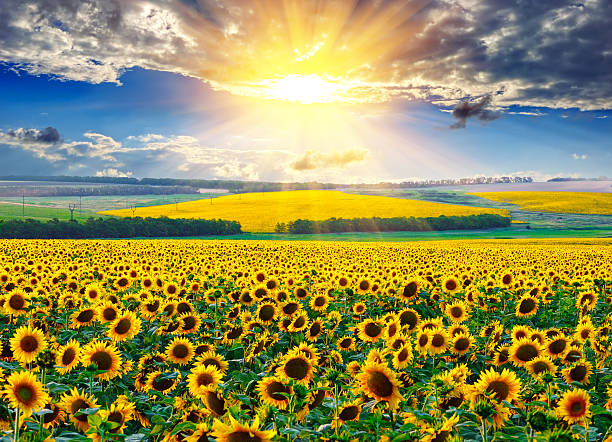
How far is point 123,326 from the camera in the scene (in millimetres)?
6691

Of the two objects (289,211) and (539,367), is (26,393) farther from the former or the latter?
(289,211)

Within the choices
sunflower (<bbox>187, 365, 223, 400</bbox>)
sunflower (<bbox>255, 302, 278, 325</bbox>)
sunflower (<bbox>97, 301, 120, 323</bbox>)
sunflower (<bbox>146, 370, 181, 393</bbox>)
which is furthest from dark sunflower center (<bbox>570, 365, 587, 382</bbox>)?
sunflower (<bbox>97, 301, 120, 323</bbox>)

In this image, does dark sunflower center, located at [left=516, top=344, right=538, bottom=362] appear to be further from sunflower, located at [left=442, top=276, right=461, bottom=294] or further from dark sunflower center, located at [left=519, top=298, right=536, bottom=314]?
sunflower, located at [left=442, top=276, right=461, bottom=294]

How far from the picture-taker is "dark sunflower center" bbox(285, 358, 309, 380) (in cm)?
447

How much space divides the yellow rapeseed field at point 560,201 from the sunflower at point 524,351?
12180cm

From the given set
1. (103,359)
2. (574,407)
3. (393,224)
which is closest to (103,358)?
(103,359)

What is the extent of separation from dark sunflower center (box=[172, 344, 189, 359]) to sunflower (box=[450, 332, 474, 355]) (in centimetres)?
369

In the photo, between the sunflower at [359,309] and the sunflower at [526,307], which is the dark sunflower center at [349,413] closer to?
the sunflower at [359,309]

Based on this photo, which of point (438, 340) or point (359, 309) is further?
point (359, 309)

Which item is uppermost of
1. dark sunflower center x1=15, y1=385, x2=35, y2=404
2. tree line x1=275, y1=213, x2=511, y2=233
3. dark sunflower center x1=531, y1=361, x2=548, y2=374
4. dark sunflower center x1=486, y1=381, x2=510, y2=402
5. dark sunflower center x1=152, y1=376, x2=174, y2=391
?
dark sunflower center x1=15, y1=385, x2=35, y2=404

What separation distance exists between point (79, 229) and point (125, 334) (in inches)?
2501

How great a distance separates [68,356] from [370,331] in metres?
4.05

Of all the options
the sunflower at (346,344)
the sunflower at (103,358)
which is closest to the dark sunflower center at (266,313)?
the sunflower at (346,344)

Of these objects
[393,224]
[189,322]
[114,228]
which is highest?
[189,322]
